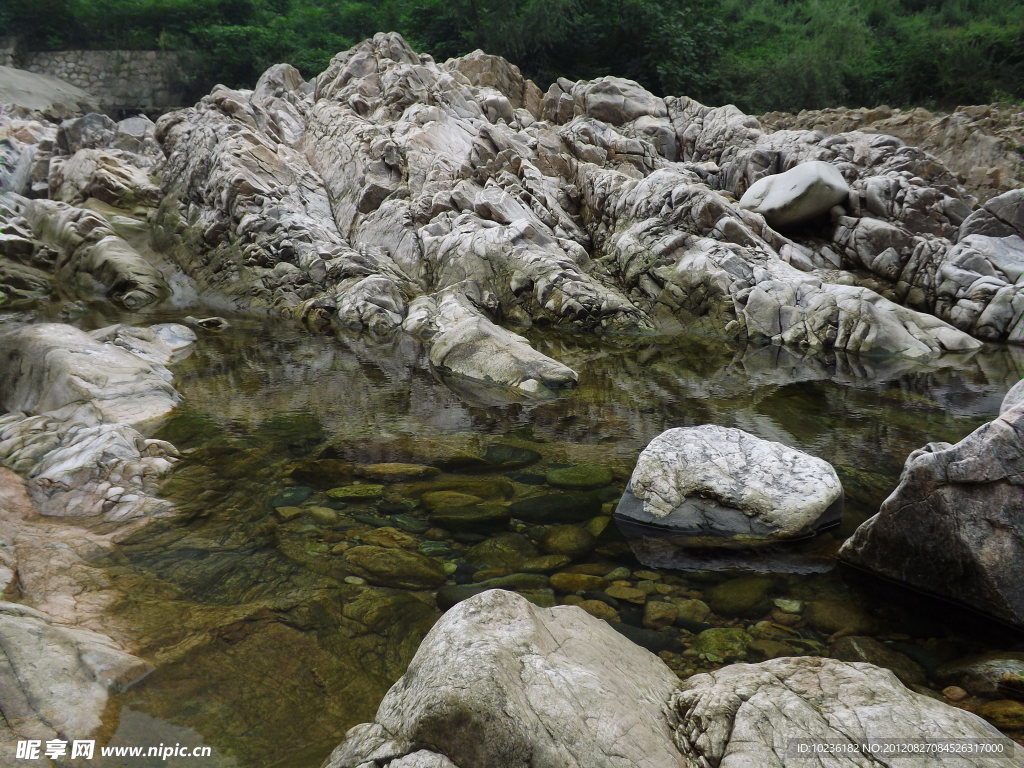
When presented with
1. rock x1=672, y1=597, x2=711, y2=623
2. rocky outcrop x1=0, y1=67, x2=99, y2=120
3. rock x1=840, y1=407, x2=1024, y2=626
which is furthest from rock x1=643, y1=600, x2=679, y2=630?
rocky outcrop x1=0, y1=67, x2=99, y2=120

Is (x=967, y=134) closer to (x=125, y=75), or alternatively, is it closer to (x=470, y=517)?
(x=470, y=517)

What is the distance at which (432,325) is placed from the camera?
1218cm

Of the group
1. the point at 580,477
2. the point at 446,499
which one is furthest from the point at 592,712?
the point at 580,477

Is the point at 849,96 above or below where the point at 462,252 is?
above

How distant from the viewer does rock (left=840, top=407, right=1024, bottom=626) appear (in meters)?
3.43

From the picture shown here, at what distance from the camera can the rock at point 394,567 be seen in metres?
3.99

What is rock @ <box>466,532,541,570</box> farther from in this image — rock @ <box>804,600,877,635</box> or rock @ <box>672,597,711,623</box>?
rock @ <box>804,600,877,635</box>

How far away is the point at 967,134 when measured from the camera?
64.5 feet

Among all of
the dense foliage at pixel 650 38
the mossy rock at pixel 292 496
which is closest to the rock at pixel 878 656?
the mossy rock at pixel 292 496

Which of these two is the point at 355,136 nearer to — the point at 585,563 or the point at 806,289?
the point at 806,289

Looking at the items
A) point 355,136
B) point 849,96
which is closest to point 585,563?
point 355,136

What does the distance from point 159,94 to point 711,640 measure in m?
42.2

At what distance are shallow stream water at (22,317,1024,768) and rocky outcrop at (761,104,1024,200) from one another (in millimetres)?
10813

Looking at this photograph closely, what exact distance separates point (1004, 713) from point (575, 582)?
7.16 ft
